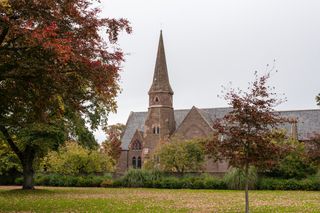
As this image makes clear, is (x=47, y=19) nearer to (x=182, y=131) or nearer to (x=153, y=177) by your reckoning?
(x=153, y=177)

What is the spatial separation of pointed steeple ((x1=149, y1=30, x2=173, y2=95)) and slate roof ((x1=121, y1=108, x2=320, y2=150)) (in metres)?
7.46

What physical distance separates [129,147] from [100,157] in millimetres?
26833

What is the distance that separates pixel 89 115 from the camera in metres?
36.8

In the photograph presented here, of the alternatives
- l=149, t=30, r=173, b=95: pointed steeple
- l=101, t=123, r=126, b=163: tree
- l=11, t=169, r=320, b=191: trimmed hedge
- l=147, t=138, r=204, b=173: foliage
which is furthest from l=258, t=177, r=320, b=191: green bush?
l=101, t=123, r=126, b=163: tree

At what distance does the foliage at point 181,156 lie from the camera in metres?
51.2

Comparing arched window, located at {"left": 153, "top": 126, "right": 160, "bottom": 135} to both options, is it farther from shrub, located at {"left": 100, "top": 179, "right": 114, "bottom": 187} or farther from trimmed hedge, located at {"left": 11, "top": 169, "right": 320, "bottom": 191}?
shrub, located at {"left": 100, "top": 179, "right": 114, "bottom": 187}

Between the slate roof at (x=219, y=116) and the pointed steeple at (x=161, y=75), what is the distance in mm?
7457

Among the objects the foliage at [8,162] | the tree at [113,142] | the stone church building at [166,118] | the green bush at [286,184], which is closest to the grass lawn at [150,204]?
the green bush at [286,184]

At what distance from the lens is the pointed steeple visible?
70.8 metres

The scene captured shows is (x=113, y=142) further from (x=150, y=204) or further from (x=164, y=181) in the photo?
(x=150, y=204)

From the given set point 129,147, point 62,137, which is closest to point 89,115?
point 62,137

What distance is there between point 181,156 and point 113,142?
38.4 metres

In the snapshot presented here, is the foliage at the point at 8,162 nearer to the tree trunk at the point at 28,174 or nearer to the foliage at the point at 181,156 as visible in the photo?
the tree trunk at the point at 28,174

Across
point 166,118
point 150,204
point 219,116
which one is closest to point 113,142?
point 166,118
